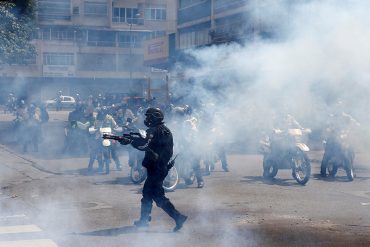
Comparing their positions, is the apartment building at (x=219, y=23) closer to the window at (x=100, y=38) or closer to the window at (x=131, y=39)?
the window at (x=131, y=39)

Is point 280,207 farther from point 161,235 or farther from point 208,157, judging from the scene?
point 208,157

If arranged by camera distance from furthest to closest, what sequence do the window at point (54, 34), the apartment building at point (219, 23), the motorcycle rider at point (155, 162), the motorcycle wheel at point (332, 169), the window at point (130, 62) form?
the motorcycle wheel at point (332, 169)
the apartment building at point (219, 23)
the window at point (130, 62)
the motorcycle rider at point (155, 162)
the window at point (54, 34)

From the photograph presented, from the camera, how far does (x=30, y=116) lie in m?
20.3

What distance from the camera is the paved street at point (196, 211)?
29.1ft

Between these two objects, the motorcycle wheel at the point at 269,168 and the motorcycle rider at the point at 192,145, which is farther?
the motorcycle wheel at the point at 269,168

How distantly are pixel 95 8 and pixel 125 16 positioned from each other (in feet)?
1.59

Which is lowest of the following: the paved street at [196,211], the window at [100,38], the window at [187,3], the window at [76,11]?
the paved street at [196,211]

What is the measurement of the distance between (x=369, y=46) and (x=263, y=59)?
75.8 inches

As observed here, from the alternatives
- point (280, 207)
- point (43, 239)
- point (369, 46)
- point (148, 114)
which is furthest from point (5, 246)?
point (369, 46)

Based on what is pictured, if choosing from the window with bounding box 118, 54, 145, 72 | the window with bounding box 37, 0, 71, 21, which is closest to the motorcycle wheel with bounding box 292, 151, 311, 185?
the window with bounding box 118, 54, 145, 72

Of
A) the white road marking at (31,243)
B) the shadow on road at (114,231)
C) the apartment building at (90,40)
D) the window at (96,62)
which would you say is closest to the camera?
the white road marking at (31,243)

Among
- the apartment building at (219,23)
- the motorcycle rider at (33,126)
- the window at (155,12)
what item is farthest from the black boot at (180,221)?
the motorcycle rider at (33,126)

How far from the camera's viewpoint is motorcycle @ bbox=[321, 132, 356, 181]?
1509cm

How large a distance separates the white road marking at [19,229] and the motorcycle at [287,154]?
6985 millimetres
